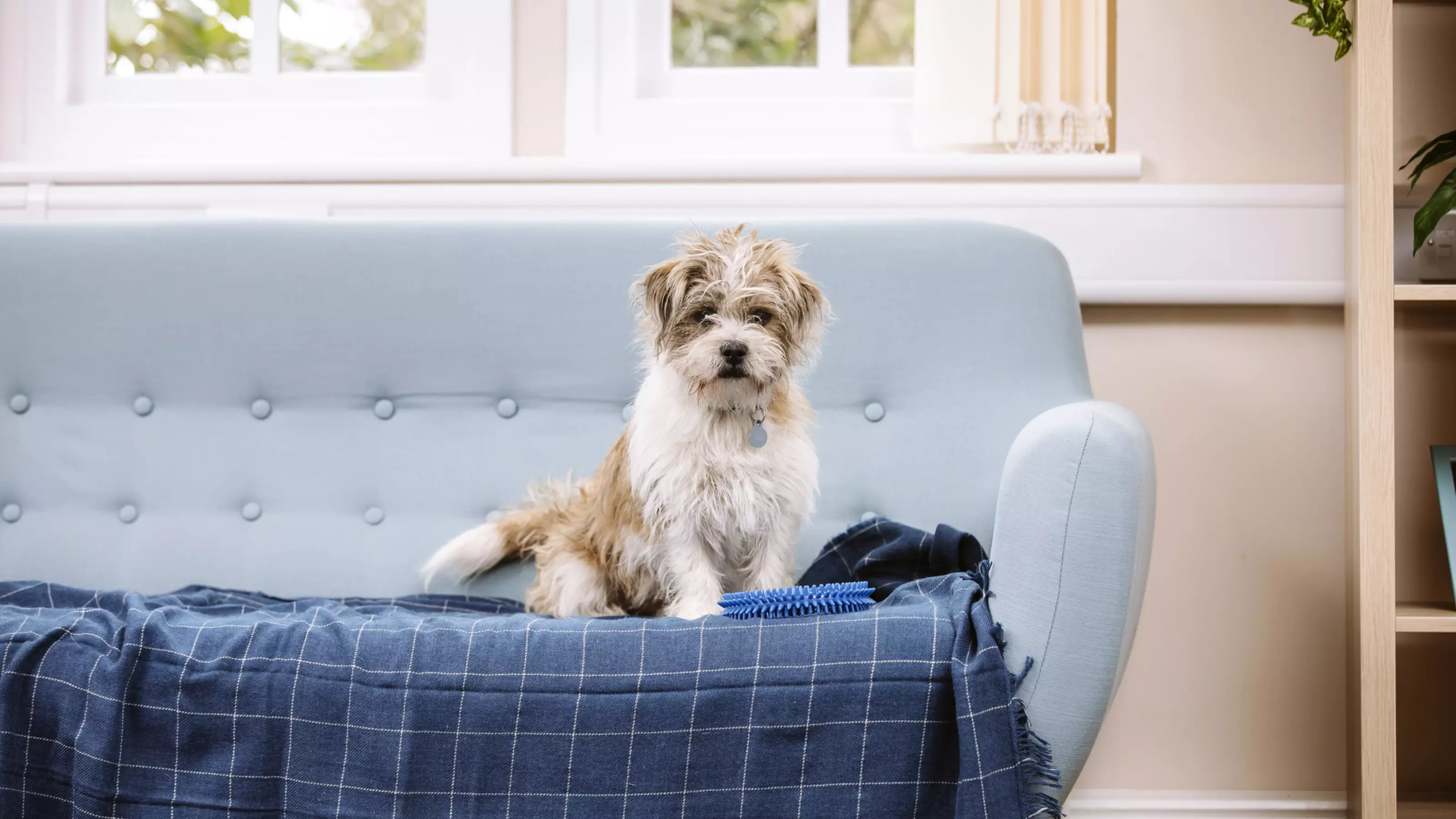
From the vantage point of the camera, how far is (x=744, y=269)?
1359mm

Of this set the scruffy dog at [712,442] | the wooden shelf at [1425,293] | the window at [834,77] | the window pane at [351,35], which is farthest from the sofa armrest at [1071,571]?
the window pane at [351,35]

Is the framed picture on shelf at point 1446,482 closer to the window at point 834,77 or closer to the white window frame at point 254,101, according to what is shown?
the window at point 834,77

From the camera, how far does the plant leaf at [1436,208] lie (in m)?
1.64

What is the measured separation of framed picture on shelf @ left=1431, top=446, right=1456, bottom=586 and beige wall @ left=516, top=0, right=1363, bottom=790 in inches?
17.0

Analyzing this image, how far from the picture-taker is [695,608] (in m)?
1.35

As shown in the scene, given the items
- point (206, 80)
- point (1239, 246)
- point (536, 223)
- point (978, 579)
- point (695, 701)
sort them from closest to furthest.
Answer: point (695, 701)
point (978, 579)
point (536, 223)
point (1239, 246)
point (206, 80)

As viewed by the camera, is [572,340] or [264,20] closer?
[572,340]

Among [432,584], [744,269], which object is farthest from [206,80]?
[744,269]

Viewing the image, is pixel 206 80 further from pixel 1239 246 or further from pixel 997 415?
pixel 1239 246

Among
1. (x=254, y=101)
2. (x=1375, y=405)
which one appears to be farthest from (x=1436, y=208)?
(x=254, y=101)

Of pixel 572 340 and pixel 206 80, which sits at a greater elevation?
pixel 206 80

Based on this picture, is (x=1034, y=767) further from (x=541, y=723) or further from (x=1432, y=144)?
(x=1432, y=144)

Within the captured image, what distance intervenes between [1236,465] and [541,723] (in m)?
1.72

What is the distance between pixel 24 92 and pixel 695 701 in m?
2.50
